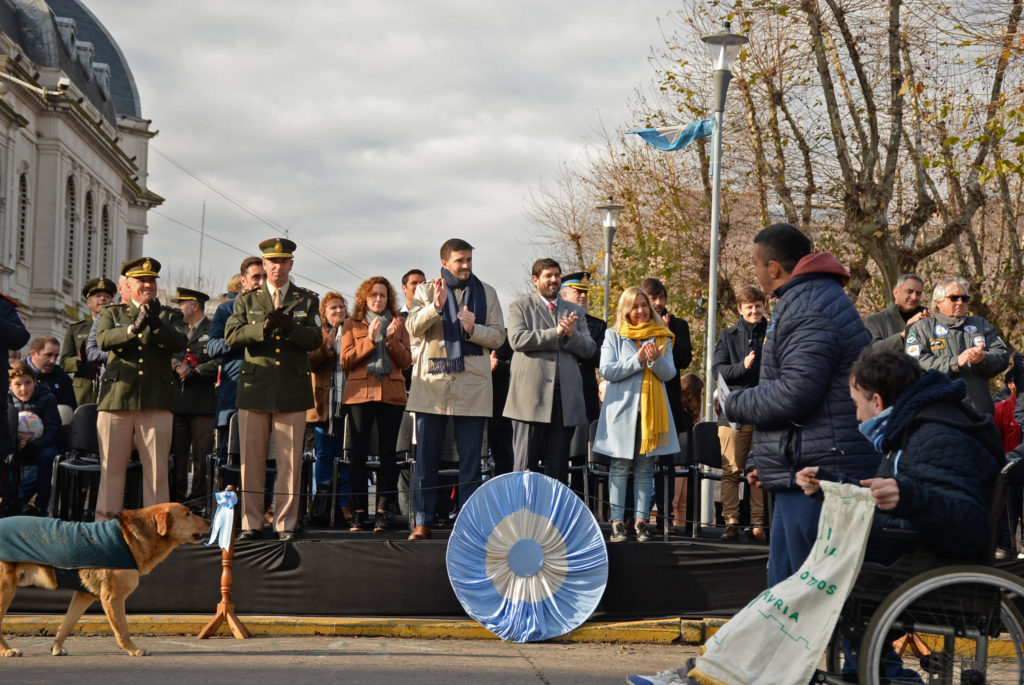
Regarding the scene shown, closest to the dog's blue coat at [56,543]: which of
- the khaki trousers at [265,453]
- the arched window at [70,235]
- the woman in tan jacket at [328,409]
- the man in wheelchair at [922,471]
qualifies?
the khaki trousers at [265,453]

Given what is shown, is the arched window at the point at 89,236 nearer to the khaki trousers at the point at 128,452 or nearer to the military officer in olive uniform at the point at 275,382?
the khaki trousers at the point at 128,452

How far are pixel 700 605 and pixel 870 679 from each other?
385 centimetres

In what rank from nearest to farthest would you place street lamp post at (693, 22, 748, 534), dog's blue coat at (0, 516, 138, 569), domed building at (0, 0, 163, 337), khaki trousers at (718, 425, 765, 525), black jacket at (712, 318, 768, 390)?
dog's blue coat at (0, 516, 138, 569) → black jacket at (712, 318, 768, 390) → khaki trousers at (718, 425, 765, 525) → street lamp post at (693, 22, 748, 534) → domed building at (0, 0, 163, 337)

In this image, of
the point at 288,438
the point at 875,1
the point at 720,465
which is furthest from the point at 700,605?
the point at 875,1

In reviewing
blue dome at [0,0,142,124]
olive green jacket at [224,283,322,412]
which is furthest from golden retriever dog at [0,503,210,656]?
blue dome at [0,0,142,124]

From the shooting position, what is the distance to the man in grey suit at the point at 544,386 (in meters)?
9.54

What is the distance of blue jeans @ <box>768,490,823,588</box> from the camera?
5559 mm

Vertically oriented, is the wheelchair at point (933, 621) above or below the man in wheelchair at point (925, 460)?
below

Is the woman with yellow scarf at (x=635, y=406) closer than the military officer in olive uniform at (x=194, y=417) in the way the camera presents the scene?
Yes

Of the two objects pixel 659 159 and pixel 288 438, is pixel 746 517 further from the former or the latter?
pixel 659 159

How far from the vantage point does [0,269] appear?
1855 inches

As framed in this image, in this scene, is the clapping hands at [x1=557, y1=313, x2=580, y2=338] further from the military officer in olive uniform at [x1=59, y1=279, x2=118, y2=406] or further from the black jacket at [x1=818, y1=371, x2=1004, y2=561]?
the military officer in olive uniform at [x1=59, y1=279, x2=118, y2=406]

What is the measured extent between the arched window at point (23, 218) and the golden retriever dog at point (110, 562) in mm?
46995

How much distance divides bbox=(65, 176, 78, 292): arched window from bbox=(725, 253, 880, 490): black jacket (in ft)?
179
